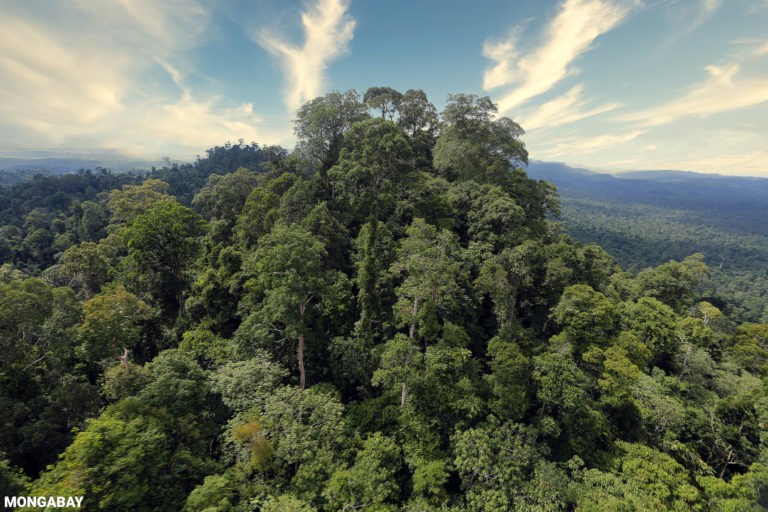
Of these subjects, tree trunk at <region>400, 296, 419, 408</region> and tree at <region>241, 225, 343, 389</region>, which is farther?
tree at <region>241, 225, 343, 389</region>

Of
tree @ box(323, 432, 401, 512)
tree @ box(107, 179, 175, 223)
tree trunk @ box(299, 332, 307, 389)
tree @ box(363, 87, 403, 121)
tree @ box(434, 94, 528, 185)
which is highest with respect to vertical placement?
tree @ box(363, 87, 403, 121)

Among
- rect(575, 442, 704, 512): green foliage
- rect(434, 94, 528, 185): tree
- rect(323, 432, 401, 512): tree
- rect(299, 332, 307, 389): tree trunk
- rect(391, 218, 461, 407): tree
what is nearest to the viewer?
rect(323, 432, 401, 512): tree

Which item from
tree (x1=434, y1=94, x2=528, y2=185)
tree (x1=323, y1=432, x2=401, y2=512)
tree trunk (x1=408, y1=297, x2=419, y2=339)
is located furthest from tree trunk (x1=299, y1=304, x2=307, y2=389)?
tree (x1=434, y1=94, x2=528, y2=185)

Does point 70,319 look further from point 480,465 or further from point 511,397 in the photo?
point 511,397

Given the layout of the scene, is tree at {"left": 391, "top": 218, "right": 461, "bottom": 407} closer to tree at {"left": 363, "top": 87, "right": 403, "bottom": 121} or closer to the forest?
the forest

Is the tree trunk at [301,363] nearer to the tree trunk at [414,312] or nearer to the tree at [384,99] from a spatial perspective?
the tree trunk at [414,312]

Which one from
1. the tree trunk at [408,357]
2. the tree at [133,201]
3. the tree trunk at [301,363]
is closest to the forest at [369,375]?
the tree trunk at [408,357]

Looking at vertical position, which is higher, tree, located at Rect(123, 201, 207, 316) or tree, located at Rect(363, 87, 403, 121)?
tree, located at Rect(363, 87, 403, 121)

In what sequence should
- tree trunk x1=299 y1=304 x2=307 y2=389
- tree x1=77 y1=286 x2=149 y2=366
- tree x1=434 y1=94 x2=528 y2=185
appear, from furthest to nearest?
tree x1=434 y1=94 x2=528 y2=185 < tree trunk x1=299 y1=304 x2=307 y2=389 < tree x1=77 y1=286 x2=149 y2=366
